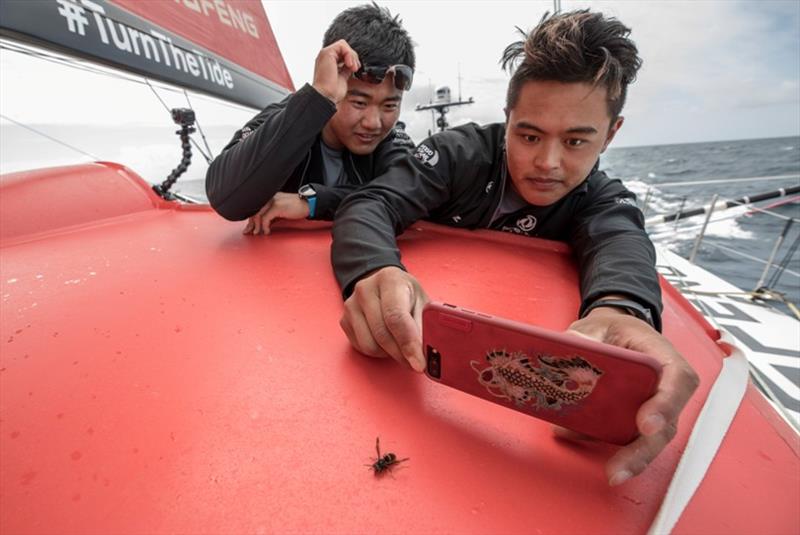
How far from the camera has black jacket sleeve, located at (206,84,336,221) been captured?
765 millimetres

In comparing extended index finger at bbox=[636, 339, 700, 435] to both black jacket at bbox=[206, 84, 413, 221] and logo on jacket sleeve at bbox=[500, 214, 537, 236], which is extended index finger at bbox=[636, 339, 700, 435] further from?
black jacket at bbox=[206, 84, 413, 221]

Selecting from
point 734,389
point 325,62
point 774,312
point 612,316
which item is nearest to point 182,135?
point 325,62

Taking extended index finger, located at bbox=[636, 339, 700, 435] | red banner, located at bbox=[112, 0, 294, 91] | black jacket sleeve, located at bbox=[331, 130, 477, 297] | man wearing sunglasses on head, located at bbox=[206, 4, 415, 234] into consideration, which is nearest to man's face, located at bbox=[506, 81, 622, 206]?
black jacket sleeve, located at bbox=[331, 130, 477, 297]

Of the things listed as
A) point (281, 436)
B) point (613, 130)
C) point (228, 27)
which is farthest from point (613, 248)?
point (228, 27)

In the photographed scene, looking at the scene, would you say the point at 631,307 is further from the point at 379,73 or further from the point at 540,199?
the point at 379,73

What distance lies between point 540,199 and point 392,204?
31cm

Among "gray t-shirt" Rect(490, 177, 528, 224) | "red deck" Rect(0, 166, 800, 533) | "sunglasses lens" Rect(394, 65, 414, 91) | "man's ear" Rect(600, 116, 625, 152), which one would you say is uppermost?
"sunglasses lens" Rect(394, 65, 414, 91)

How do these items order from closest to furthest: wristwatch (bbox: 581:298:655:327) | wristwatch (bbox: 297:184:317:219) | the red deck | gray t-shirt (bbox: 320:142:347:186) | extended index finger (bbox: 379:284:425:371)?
the red deck, extended index finger (bbox: 379:284:425:371), wristwatch (bbox: 581:298:655:327), wristwatch (bbox: 297:184:317:219), gray t-shirt (bbox: 320:142:347:186)

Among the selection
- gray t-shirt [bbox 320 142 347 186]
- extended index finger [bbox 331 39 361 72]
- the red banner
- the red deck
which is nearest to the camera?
the red deck

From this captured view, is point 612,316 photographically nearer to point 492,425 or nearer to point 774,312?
point 492,425

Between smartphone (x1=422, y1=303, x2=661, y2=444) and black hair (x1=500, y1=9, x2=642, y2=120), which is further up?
black hair (x1=500, y1=9, x2=642, y2=120)

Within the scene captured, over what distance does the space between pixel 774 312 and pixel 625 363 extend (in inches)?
143

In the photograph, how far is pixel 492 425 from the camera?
1.12 ft

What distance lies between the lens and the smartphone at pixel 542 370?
29 centimetres
